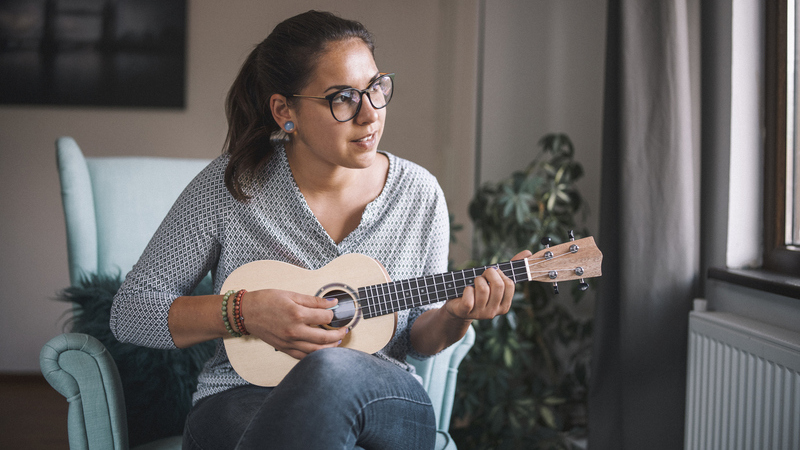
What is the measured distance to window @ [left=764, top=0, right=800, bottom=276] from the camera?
129cm

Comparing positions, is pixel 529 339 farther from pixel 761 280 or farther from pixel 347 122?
pixel 347 122

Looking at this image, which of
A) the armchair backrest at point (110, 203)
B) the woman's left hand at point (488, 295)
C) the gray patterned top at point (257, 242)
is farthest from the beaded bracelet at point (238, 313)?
the armchair backrest at point (110, 203)

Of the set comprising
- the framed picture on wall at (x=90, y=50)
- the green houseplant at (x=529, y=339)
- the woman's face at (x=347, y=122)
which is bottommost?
the green houseplant at (x=529, y=339)

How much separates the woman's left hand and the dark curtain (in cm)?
61

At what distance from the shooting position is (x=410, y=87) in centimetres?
294

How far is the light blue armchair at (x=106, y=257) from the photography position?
38.9 inches

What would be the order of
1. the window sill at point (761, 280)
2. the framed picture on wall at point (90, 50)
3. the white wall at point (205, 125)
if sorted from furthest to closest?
the framed picture on wall at point (90, 50)
the white wall at point (205, 125)
the window sill at point (761, 280)

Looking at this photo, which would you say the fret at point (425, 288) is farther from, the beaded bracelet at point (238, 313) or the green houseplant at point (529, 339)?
the green houseplant at point (529, 339)

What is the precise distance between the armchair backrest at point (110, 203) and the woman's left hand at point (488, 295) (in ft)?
3.00

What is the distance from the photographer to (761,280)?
1.18 metres

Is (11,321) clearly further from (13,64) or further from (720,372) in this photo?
(720,372)

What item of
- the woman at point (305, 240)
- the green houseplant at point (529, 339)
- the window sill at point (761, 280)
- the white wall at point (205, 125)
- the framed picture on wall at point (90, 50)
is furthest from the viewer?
the framed picture on wall at point (90, 50)

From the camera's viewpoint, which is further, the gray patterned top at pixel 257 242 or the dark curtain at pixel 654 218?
the dark curtain at pixel 654 218

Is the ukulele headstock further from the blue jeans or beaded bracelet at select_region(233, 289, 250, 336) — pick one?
beaded bracelet at select_region(233, 289, 250, 336)
